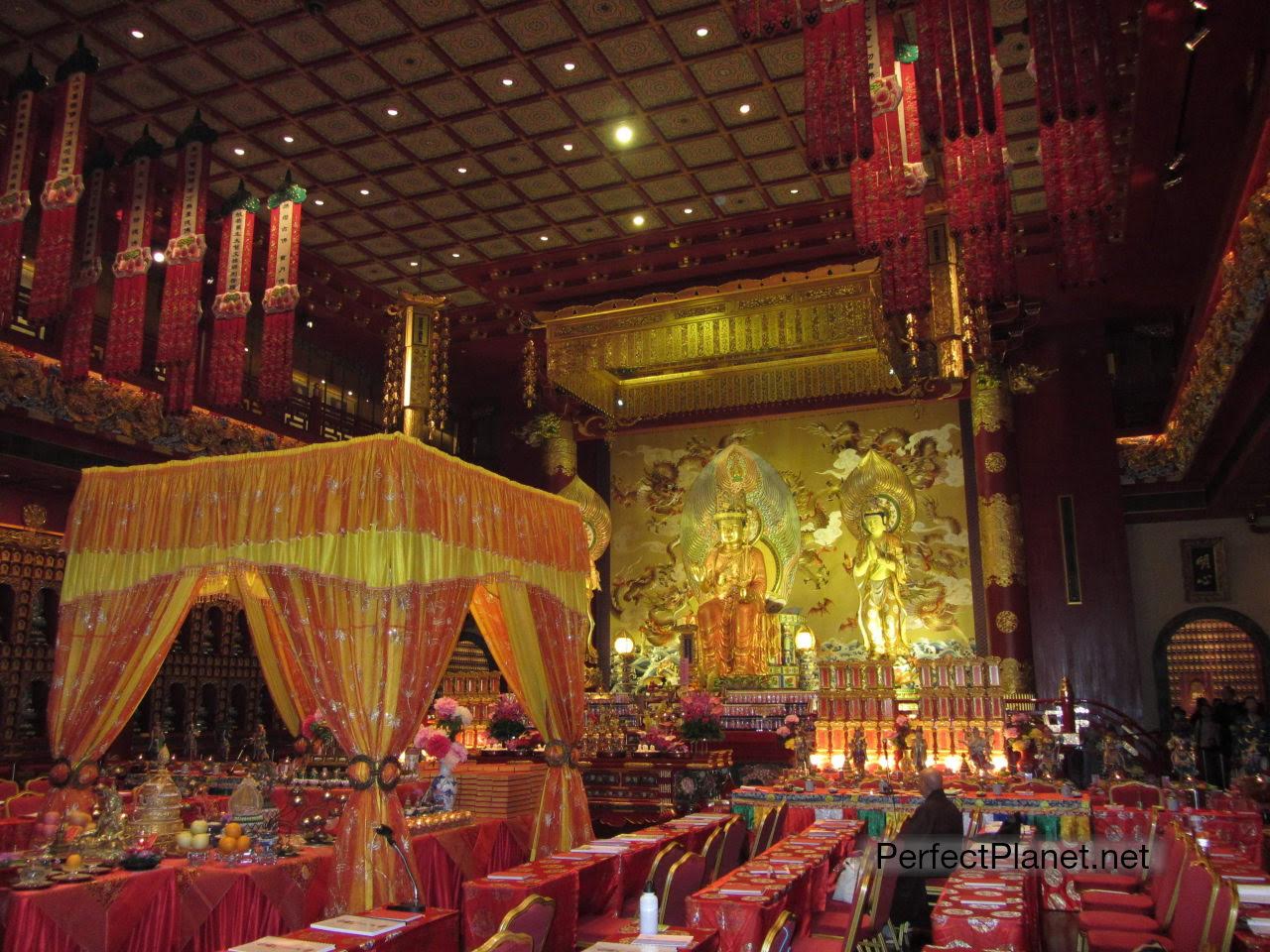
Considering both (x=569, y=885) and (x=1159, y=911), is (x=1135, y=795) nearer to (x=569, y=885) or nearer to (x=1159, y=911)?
(x=1159, y=911)

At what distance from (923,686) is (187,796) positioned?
5122 millimetres

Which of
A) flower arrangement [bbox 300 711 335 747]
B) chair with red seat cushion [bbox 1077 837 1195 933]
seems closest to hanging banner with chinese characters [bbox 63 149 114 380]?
flower arrangement [bbox 300 711 335 747]

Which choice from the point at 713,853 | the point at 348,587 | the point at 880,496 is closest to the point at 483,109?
the point at 880,496

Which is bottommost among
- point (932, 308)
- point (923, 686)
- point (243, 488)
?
point (923, 686)

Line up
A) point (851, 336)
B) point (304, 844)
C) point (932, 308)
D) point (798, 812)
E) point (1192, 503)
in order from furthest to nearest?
point (1192, 503), point (851, 336), point (932, 308), point (798, 812), point (304, 844)

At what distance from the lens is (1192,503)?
39.5 feet

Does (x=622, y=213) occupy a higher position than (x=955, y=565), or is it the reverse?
(x=622, y=213)

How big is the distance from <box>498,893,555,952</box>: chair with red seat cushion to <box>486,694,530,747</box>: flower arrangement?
17.8ft

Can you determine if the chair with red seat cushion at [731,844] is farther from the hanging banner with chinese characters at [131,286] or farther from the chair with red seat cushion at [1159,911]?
the hanging banner with chinese characters at [131,286]

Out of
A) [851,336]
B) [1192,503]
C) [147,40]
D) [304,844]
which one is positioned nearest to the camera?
[304,844]

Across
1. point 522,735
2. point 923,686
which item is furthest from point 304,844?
point 923,686

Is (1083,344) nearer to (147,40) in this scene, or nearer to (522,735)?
(522,735)

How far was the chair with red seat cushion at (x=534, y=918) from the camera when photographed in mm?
2756

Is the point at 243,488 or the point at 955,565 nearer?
the point at 243,488
